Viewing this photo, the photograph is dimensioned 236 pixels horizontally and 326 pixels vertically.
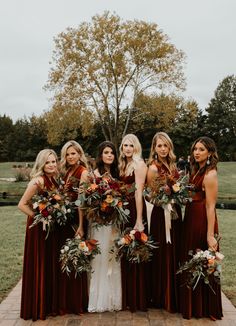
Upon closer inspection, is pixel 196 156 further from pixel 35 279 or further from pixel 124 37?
pixel 124 37

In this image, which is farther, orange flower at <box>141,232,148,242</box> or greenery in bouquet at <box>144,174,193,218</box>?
orange flower at <box>141,232,148,242</box>

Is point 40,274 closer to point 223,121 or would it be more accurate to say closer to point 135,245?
point 135,245

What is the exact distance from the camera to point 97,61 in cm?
3350

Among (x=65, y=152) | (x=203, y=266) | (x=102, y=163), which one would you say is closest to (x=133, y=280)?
(x=203, y=266)

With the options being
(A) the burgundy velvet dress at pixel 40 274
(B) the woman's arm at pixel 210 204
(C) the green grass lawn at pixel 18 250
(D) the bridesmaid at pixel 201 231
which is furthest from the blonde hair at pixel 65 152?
(C) the green grass lawn at pixel 18 250

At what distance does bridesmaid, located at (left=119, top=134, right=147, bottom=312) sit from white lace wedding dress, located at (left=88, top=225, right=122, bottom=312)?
0.11 meters

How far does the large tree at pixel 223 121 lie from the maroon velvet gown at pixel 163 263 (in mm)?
53330

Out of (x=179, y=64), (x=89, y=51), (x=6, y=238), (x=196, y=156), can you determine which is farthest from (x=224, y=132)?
(x=196, y=156)

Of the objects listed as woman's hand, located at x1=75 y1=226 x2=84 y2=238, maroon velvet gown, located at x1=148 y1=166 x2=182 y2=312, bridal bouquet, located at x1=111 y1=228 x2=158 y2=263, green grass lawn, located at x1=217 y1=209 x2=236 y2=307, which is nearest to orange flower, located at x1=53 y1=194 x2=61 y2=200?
woman's hand, located at x1=75 y1=226 x2=84 y2=238

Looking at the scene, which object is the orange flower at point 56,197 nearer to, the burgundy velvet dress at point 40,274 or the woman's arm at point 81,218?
the burgundy velvet dress at point 40,274

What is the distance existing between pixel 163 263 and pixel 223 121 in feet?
192

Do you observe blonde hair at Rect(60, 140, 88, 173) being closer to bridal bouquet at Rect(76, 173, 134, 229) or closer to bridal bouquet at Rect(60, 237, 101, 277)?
bridal bouquet at Rect(76, 173, 134, 229)

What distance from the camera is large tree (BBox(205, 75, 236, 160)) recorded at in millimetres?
58959

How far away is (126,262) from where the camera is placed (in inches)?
228
